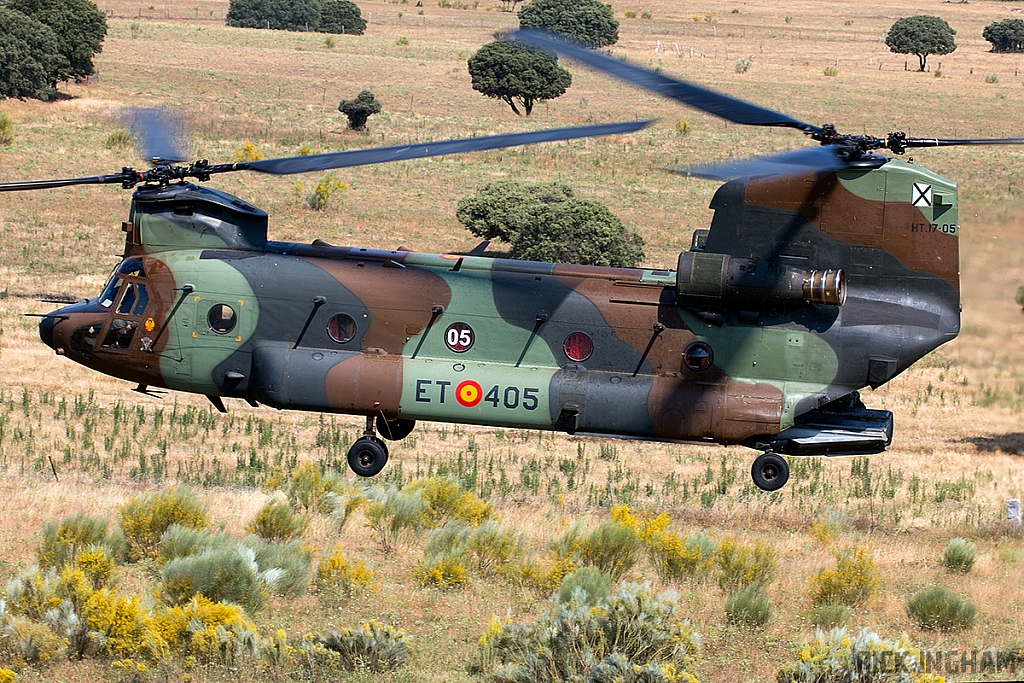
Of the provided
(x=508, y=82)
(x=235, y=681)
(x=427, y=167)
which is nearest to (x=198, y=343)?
(x=235, y=681)

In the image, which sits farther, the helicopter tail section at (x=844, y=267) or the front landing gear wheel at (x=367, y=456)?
the front landing gear wheel at (x=367, y=456)

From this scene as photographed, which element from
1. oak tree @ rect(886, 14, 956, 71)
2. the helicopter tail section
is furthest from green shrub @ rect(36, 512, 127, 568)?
oak tree @ rect(886, 14, 956, 71)

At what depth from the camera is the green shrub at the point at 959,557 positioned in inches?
782

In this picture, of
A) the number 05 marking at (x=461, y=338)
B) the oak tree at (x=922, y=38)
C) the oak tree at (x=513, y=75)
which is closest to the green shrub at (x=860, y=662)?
the number 05 marking at (x=461, y=338)

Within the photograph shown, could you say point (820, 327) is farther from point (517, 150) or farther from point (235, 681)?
point (517, 150)

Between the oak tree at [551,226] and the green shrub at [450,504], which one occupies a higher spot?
the oak tree at [551,226]

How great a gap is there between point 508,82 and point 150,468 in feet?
133

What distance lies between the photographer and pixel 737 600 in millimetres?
17688

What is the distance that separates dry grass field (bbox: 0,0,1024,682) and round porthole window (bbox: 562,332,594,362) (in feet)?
13.4

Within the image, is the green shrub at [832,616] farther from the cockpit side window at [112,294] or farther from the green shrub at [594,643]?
the cockpit side window at [112,294]

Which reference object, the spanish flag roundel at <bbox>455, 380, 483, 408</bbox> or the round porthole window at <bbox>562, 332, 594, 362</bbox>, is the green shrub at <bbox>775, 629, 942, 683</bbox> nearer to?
the round porthole window at <bbox>562, 332, 594, 362</bbox>

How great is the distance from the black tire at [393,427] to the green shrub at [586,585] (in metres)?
3.09

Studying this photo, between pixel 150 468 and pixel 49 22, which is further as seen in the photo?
pixel 49 22

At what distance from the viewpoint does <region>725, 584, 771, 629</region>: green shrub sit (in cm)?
1752
